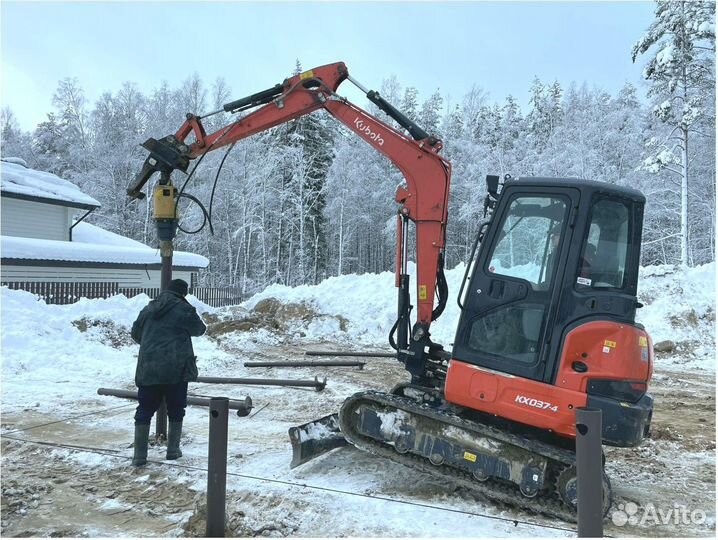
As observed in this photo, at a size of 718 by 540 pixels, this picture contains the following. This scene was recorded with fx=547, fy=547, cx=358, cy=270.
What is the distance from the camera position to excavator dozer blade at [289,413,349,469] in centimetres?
527

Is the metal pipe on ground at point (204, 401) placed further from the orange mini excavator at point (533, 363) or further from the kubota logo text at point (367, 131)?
the kubota logo text at point (367, 131)

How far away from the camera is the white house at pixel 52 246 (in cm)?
1933

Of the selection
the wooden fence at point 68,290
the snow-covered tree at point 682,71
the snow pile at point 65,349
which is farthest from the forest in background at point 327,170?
the snow pile at point 65,349

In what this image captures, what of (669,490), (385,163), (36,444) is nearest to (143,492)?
(36,444)

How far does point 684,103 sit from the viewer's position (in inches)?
926

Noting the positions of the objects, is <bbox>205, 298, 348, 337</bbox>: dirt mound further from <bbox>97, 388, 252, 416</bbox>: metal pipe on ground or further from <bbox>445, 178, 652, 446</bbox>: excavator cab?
<bbox>445, 178, 652, 446</bbox>: excavator cab

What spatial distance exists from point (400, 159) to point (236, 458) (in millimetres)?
3685

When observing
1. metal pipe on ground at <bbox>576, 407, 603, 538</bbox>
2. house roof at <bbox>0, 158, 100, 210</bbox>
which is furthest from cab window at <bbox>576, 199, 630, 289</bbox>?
house roof at <bbox>0, 158, 100, 210</bbox>

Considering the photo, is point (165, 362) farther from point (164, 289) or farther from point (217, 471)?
point (217, 471)

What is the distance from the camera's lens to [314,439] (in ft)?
17.9

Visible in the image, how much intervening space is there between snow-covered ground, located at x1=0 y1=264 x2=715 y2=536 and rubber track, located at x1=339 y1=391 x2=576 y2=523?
0.11 m

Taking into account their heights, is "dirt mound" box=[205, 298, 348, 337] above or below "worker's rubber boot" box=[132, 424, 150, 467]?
above

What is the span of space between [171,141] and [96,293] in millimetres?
14324

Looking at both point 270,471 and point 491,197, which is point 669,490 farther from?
point 270,471
